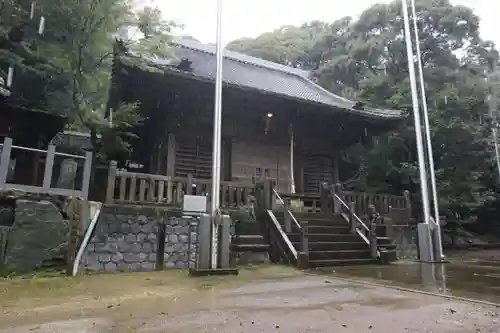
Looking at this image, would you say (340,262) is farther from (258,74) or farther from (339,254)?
(258,74)

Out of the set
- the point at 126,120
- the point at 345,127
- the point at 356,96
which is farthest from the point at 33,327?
the point at 356,96

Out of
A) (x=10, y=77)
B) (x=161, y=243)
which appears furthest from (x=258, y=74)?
(x=161, y=243)

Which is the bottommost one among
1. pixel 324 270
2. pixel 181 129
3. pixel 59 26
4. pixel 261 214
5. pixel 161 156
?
pixel 324 270

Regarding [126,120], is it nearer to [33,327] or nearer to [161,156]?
[161,156]

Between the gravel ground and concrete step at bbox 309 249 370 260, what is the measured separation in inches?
134

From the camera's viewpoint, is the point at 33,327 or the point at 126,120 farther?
the point at 126,120

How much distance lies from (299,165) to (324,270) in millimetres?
7200

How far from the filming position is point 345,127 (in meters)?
14.5

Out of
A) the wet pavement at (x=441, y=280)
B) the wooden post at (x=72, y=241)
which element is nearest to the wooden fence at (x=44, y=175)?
the wooden post at (x=72, y=241)

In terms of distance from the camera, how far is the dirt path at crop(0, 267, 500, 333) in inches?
122

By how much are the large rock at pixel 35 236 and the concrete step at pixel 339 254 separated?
5.42 metres

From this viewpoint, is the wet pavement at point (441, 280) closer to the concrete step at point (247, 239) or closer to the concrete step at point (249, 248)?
the concrete step at point (249, 248)

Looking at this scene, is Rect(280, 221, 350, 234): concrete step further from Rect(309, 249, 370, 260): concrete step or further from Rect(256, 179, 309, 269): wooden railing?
Rect(309, 249, 370, 260): concrete step

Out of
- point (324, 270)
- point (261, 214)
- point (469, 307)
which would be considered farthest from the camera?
point (261, 214)
